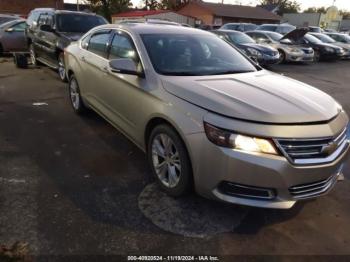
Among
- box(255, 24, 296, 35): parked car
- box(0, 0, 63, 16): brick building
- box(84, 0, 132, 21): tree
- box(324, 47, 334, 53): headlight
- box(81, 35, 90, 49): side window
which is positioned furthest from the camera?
box(84, 0, 132, 21): tree

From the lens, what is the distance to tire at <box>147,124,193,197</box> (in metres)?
3.16

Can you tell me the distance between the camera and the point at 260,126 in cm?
275

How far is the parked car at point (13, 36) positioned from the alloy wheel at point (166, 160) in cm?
1106

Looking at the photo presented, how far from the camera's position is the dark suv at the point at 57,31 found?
8.51 meters

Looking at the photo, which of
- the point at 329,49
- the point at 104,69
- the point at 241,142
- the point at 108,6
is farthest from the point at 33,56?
the point at 108,6

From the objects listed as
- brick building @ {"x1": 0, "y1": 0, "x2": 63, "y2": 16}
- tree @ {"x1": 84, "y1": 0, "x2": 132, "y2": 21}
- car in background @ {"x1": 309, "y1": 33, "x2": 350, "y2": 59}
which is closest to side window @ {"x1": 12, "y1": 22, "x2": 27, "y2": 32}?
car in background @ {"x1": 309, "y1": 33, "x2": 350, "y2": 59}

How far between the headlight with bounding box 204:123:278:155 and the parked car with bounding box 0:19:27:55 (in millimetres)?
11937

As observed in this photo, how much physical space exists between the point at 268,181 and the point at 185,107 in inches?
38.0

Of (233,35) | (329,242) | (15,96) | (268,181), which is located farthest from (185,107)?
(233,35)

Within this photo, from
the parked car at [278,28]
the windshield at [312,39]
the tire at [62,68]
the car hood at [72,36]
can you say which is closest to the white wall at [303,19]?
the parked car at [278,28]

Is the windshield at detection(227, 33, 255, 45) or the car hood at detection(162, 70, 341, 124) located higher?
the car hood at detection(162, 70, 341, 124)

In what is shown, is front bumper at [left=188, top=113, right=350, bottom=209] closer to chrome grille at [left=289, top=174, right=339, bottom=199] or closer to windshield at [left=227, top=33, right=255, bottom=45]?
chrome grille at [left=289, top=174, right=339, bottom=199]

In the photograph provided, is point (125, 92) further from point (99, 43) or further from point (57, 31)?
point (57, 31)

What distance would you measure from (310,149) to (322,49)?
55.2ft
